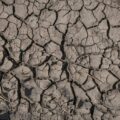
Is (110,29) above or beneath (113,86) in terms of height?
above

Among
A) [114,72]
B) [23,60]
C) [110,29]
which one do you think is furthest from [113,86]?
[23,60]

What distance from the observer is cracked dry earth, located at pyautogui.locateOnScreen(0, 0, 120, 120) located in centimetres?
437

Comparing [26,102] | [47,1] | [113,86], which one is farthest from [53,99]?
[47,1]

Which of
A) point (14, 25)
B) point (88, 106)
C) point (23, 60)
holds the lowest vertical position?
point (88, 106)

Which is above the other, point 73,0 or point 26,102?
point 73,0

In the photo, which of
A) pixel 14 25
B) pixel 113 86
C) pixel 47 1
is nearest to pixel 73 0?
pixel 47 1

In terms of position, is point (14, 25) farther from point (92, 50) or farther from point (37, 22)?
point (92, 50)

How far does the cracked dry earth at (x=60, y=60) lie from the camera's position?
4371 mm

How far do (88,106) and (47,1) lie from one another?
1000 millimetres

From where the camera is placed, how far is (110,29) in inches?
177

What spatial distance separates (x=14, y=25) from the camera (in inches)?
180

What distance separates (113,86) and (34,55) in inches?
28.4

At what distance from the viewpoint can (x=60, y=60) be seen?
14.7 ft

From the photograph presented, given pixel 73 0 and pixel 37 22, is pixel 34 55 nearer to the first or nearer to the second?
pixel 37 22
